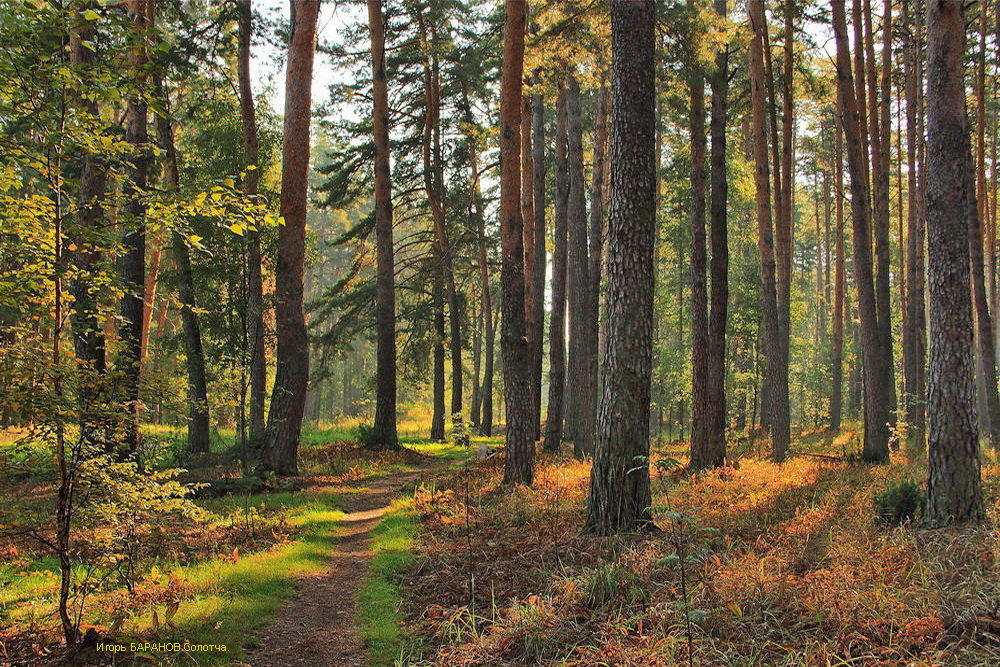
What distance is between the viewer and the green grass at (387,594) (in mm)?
4441

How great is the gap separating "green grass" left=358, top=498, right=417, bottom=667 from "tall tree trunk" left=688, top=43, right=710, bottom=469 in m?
5.57

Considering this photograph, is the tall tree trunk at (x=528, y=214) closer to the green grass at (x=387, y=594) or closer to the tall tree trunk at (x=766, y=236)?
the tall tree trunk at (x=766, y=236)

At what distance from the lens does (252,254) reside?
13.5 meters

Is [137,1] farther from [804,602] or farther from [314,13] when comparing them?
[804,602]

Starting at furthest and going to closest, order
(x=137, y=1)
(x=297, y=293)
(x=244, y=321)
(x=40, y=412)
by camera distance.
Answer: (x=244, y=321) < (x=297, y=293) < (x=137, y=1) < (x=40, y=412)

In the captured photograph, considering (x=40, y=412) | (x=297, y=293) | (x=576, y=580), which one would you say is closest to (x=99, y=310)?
(x=40, y=412)

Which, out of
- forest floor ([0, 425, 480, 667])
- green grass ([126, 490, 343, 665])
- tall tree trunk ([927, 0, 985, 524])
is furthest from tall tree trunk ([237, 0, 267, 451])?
tall tree trunk ([927, 0, 985, 524])

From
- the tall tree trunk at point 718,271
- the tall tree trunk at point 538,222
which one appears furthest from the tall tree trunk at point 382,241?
the tall tree trunk at point 718,271

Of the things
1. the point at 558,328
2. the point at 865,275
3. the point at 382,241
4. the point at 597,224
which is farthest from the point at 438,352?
the point at 865,275

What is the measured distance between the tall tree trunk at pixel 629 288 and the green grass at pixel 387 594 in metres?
2.13

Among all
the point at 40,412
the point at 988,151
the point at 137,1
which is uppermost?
the point at 988,151

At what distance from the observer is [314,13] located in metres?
11.2

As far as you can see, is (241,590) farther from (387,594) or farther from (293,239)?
(293,239)

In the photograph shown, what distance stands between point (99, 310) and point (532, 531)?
15.8ft
